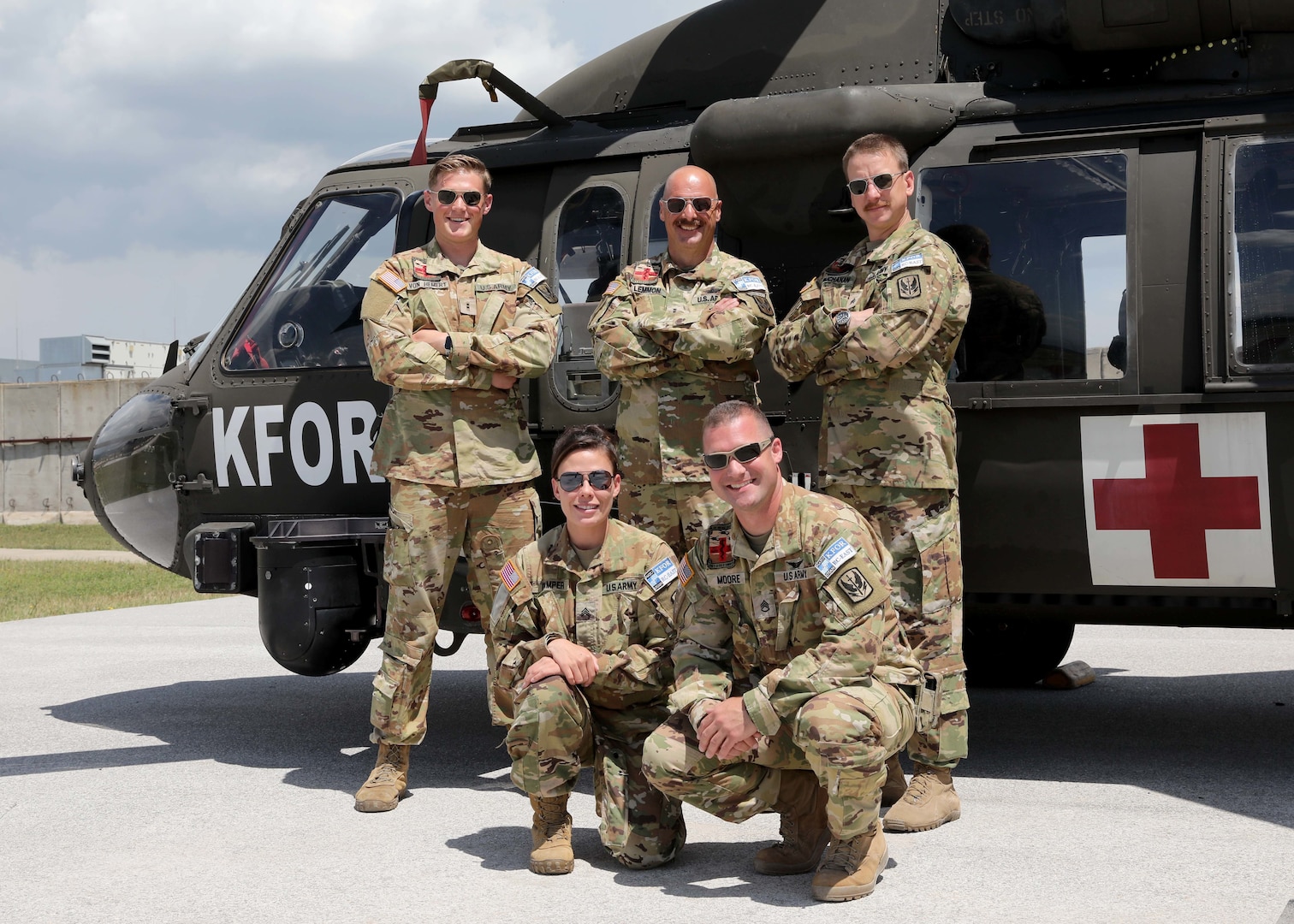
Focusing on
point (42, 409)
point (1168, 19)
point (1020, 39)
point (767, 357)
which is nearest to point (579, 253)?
point (767, 357)

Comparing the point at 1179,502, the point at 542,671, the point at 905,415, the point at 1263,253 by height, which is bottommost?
the point at 542,671

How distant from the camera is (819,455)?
4.77 m

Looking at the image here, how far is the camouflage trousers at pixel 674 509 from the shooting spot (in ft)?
15.9

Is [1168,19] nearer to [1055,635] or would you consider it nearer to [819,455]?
[819,455]

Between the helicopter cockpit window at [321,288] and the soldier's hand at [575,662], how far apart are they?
245cm

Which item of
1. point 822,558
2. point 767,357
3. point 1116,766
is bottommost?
point 1116,766

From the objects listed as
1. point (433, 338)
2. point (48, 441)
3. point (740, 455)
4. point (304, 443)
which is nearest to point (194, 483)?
point (304, 443)

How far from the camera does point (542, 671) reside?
3.98m

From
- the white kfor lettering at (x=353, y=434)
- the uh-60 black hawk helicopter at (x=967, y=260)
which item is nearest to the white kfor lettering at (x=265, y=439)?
the uh-60 black hawk helicopter at (x=967, y=260)

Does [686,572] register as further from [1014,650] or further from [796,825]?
[1014,650]

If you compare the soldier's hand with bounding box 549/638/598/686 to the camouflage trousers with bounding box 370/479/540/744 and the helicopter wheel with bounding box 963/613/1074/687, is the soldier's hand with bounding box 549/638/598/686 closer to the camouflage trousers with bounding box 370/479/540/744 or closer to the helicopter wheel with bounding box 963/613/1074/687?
the camouflage trousers with bounding box 370/479/540/744

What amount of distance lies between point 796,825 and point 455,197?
8.35 feet

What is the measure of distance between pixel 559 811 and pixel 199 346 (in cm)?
345

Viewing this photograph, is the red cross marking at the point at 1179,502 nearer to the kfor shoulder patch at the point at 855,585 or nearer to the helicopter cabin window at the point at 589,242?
the kfor shoulder patch at the point at 855,585
